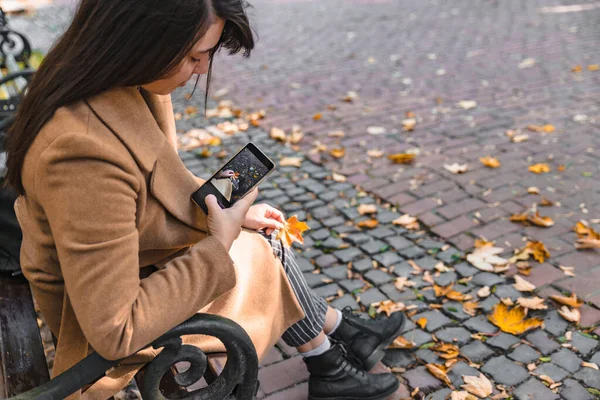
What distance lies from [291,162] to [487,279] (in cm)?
188

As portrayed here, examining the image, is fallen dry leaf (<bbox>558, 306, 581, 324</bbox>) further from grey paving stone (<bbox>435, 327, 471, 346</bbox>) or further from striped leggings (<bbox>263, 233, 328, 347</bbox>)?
striped leggings (<bbox>263, 233, 328, 347</bbox>)

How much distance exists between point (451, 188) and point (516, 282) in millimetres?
1060

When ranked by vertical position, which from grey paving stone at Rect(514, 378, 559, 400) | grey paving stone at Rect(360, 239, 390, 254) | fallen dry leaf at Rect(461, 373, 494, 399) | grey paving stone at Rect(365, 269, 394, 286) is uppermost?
grey paving stone at Rect(360, 239, 390, 254)

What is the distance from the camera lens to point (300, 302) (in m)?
2.04

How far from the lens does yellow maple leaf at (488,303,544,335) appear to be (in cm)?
261

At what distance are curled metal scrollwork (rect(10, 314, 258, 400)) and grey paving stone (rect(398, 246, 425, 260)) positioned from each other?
1.69 metres

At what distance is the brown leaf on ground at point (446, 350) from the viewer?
249cm

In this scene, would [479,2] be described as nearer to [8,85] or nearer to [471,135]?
[471,135]

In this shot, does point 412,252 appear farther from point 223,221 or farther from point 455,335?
point 223,221

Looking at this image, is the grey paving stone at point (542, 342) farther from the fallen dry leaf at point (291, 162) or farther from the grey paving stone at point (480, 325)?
the fallen dry leaf at point (291, 162)

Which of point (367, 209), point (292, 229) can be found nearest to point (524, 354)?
point (292, 229)

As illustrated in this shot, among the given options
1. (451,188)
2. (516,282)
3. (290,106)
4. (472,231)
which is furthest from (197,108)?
(516,282)

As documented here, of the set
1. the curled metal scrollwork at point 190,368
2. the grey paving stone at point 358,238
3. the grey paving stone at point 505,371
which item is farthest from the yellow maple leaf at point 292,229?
the grey paving stone at point 358,238

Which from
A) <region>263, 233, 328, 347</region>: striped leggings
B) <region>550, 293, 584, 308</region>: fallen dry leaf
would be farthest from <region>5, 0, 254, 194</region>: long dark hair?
<region>550, 293, 584, 308</region>: fallen dry leaf
